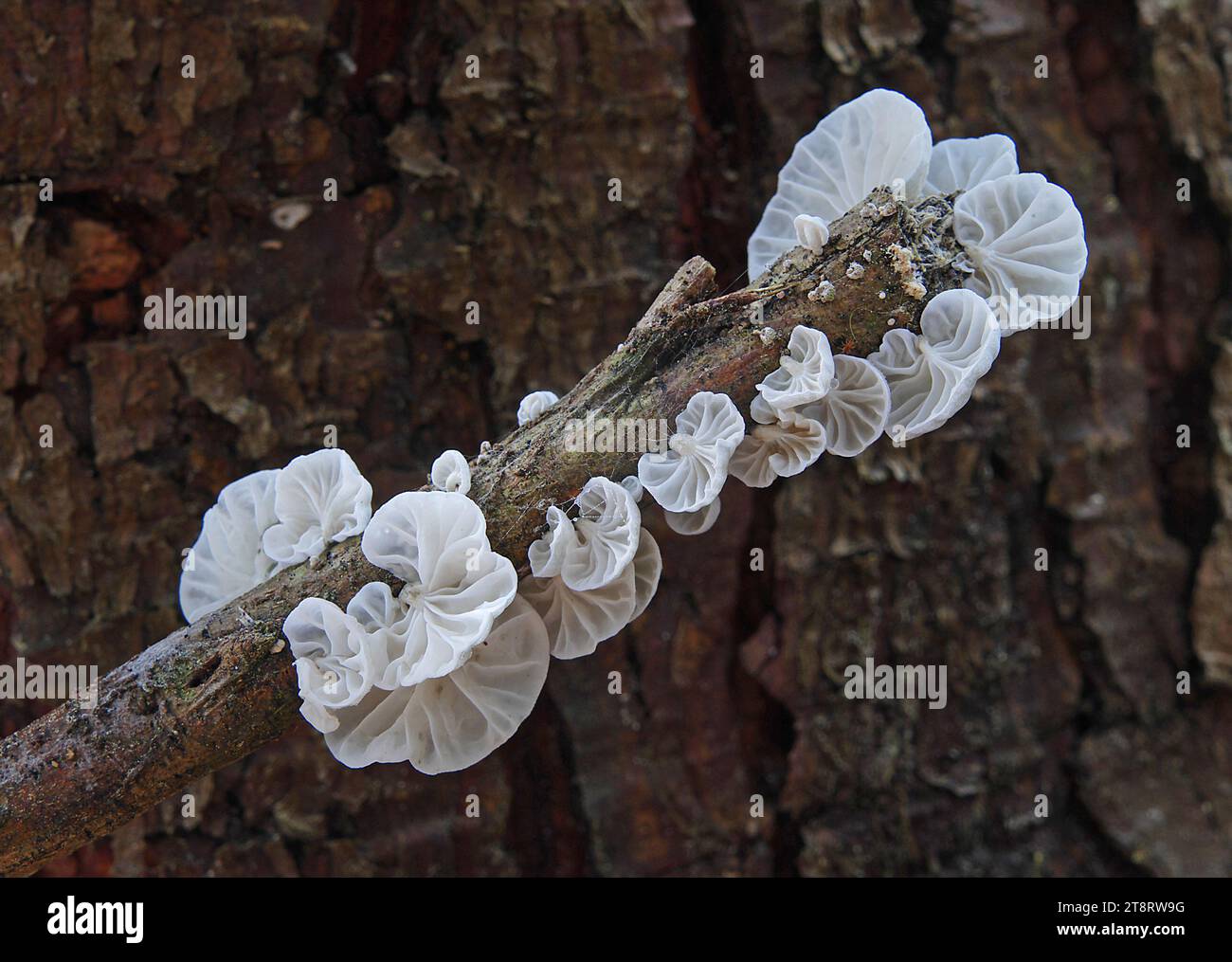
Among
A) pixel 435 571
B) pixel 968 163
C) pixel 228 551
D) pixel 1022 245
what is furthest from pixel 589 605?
pixel 968 163

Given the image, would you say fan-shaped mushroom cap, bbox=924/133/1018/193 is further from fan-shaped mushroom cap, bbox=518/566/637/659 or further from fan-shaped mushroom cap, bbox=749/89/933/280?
fan-shaped mushroom cap, bbox=518/566/637/659

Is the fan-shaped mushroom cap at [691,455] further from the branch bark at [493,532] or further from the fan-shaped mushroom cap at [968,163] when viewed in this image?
the fan-shaped mushroom cap at [968,163]

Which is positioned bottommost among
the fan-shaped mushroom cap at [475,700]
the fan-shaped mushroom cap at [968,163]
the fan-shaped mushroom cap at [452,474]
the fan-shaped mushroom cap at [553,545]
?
the fan-shaped mushroom cap at [475,700]

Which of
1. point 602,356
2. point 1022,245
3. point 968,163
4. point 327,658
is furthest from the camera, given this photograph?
point 602,356

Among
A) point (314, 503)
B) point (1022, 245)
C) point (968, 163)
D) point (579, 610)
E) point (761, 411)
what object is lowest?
point (579, 610)

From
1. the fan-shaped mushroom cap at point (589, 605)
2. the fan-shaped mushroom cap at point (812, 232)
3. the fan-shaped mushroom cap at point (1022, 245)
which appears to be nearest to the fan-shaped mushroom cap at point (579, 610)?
the fan-shaped mushroom cap at point (589, 605)

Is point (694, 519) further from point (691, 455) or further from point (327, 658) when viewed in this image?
point (327, 658)

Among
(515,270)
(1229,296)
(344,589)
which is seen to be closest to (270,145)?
(515,270)
